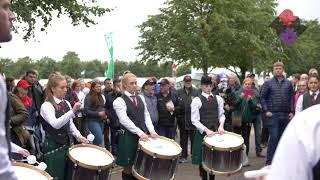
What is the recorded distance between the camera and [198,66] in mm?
25000

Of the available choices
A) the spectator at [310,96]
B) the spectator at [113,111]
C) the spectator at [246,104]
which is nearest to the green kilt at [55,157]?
the spectator at [310,96]

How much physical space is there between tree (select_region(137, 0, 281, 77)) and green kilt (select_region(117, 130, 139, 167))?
16735 millimetres

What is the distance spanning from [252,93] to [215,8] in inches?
554

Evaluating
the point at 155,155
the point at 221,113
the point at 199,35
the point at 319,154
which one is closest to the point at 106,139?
the point at 221,113

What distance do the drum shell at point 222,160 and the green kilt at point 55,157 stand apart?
7.09 feet

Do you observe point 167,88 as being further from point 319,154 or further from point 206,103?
point 319,154

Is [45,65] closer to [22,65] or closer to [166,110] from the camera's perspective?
[22,65]

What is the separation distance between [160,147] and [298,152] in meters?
5.51

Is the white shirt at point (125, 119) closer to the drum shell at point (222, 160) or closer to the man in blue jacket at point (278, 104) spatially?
the drum shell at point (222, 160)

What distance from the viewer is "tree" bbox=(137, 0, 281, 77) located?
78.7 feet

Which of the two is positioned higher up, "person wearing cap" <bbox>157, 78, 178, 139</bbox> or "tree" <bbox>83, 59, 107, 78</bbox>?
"person wearing cap" <bbox>157, 78, 178, 139</bbox>

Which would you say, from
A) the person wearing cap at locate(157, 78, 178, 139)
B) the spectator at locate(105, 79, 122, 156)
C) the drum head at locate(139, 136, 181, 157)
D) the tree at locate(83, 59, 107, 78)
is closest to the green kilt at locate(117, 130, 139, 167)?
the drum head at locate(139, 136, 181, 157)

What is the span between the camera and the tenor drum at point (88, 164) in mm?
5828

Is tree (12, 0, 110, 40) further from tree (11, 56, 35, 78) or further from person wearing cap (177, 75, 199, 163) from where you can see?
tree (11, 56, 35, 78)
